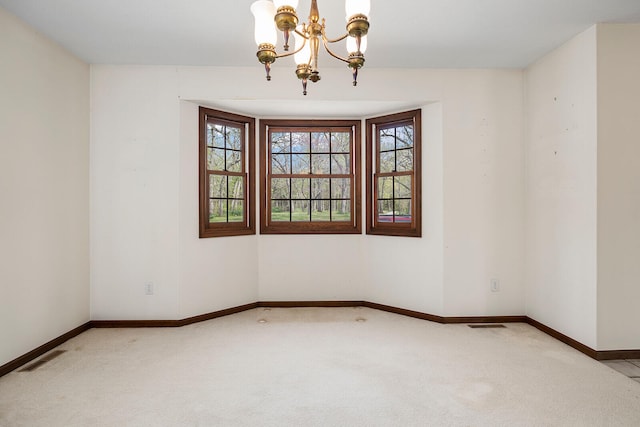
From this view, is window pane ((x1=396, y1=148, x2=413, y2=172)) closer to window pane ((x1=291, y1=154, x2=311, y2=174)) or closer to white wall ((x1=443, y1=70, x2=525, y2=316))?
white wall ((x1=443, y1=70, x2=525, y2=316))

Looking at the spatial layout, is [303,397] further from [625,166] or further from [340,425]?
[625,166]

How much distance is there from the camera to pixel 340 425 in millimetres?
2104

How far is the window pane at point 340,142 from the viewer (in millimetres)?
4703

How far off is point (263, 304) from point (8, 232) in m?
2.58

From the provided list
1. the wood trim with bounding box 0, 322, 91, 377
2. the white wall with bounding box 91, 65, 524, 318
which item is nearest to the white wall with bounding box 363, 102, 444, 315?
the white wall with bounding box 91, 65, 524, 318

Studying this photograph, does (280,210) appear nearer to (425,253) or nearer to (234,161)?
(234,161)

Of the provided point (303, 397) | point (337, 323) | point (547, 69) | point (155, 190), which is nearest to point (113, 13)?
point (155, 190)

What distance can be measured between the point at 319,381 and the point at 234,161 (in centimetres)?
275

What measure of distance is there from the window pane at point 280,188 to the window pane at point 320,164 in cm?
38

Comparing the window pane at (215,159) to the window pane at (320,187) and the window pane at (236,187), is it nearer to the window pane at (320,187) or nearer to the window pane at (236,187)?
the window pane at (236,187)

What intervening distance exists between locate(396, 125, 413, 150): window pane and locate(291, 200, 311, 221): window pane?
1306mm

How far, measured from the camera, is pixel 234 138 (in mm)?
4480

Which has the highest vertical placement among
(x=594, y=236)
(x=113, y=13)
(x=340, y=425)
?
(x=113, y=13)

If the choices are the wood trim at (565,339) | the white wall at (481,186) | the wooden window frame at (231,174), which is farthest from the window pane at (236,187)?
the wood trim at (565,339)
